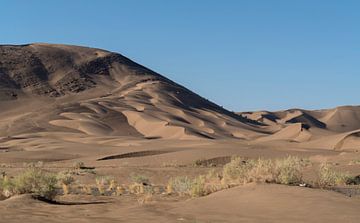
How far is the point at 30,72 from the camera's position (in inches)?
4471

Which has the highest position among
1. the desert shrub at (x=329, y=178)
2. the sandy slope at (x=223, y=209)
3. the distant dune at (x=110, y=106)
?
the distant dune at (x=110, y=106)

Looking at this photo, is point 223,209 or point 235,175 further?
point 235,175

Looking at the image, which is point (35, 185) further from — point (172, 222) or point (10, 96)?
point (10, 96)

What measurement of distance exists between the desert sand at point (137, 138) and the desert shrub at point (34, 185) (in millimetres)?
591

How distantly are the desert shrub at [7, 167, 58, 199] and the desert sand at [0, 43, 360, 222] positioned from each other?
0.59 m

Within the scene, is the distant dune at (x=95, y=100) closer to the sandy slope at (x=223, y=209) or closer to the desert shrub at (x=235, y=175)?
the desert shrub at (x=235, y=175)

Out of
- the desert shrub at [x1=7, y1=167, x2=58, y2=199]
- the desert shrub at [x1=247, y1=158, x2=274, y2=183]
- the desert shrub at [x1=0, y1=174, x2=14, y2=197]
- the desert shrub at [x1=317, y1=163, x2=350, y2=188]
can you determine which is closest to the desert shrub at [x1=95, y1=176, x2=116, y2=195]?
the desert shrub at [x1=7, y1=167, x2=58, y2=199]

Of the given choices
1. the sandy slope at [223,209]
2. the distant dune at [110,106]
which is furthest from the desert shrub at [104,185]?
the distant dune at [110,106]

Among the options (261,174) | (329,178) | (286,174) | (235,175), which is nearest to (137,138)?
(329,178)

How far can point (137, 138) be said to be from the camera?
66.4m

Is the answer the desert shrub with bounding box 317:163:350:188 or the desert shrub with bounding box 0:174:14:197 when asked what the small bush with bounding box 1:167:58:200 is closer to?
the desert shrub with bounding box 0:174:14:197

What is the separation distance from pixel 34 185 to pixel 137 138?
4917cm

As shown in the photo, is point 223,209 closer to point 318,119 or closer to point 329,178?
point 329,178

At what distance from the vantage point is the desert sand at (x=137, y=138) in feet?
43.3
